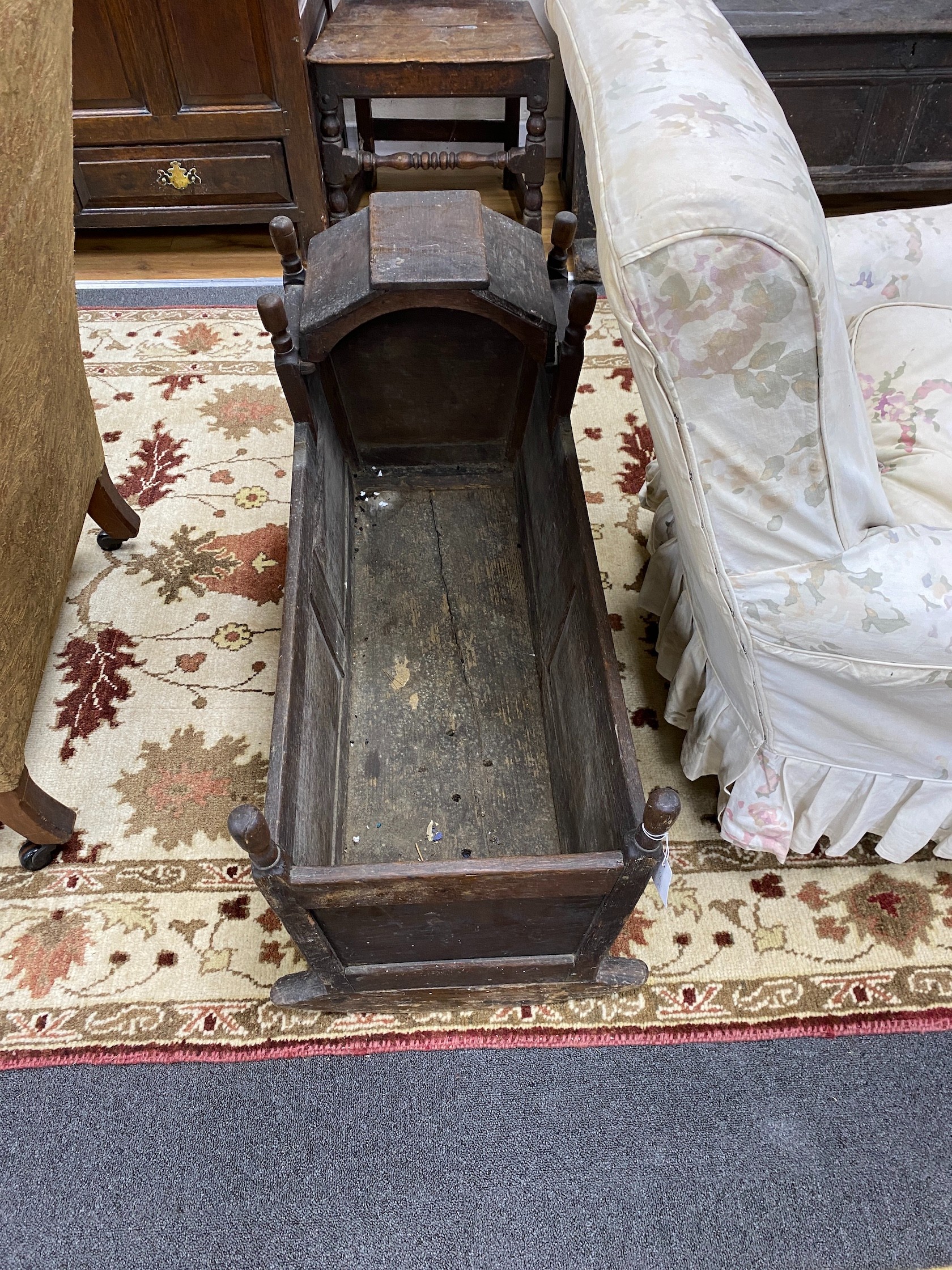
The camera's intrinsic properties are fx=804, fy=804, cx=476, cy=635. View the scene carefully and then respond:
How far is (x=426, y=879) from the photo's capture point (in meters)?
0.84

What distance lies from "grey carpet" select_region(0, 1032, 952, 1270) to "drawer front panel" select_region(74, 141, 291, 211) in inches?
85.7

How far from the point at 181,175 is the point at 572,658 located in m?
1.92

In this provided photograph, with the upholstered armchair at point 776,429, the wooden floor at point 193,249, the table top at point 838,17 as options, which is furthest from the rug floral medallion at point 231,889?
the table top at point 838,17

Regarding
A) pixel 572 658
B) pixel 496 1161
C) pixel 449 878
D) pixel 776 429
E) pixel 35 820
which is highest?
Result: pixel 776 429

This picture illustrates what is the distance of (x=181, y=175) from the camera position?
221cm

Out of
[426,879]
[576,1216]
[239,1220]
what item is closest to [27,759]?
[239,1220]

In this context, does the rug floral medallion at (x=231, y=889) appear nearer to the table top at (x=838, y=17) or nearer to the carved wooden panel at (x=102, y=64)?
the carved wooden panel at (x=102, y=64)

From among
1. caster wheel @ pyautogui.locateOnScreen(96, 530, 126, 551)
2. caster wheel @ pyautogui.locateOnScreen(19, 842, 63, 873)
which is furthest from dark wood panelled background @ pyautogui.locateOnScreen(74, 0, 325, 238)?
caster wheel @ pyautogui.locateOnScreen(19, 842, 63, 873)

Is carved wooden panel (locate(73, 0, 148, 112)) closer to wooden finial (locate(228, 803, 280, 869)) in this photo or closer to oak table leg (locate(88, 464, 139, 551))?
oak table leg (locate(88, 464, 139, 551))

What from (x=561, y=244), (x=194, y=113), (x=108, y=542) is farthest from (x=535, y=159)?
(x=108, y=542)

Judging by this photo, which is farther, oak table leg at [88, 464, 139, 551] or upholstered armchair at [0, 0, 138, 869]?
oak table leg at [88, 464, 139, 551]

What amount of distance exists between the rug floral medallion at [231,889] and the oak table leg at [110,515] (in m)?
0.03

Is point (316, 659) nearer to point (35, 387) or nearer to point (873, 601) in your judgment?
point (35, 387)

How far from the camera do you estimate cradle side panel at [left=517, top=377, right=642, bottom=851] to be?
0.95m
